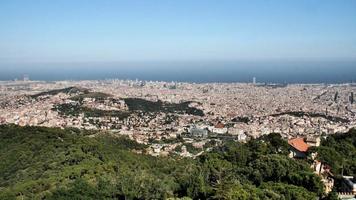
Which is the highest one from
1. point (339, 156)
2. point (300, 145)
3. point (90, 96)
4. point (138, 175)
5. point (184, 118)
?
point (300, 145)

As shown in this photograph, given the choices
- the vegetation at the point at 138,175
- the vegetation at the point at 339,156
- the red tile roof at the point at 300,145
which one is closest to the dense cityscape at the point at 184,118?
the red tile roof at the point at 300,145

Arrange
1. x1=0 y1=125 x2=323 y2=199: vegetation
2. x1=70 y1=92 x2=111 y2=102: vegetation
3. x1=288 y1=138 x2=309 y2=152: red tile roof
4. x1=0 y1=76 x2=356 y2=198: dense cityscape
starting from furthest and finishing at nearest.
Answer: x1=70 y1=92 x2=111 y2=102: vegetation, x1=0 y1=76 x2=356 y2=198: dense cityscape, x1=288 y1=138 x2=309 y2=152: red tile roof, x1=0 y1=125 x2=323 y2=199: vegetation

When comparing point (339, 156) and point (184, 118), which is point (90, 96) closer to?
point (184, 118)

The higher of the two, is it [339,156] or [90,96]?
[339,156]

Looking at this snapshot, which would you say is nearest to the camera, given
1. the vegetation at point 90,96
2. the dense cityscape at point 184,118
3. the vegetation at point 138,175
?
the vegetation at point 138,175

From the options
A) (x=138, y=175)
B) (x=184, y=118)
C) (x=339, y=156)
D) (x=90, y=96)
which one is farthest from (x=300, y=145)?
(x=90, y=96)

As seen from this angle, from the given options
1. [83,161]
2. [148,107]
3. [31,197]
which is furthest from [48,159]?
[148,107]

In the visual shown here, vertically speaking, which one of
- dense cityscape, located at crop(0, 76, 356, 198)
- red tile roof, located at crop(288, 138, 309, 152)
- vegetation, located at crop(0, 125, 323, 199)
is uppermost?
red tile roof, located at crop(288, 138, 309, 152)

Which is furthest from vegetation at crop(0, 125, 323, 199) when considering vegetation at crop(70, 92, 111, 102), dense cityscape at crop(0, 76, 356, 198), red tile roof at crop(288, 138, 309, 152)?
vegetation at crop(70, 92, 111, 102)

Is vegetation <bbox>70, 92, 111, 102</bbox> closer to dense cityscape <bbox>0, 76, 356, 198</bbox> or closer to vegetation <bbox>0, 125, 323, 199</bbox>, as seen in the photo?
dense cityscape <bbox>0, 76, 356, 198</bbox>

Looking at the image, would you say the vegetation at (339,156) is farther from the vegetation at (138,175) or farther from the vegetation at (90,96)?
the vegetation at (90,96)
